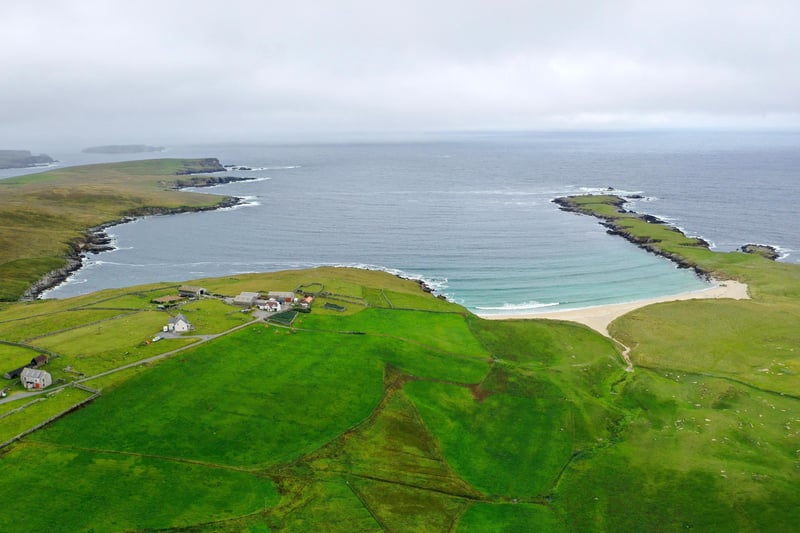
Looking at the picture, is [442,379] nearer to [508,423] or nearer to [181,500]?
[508,423]

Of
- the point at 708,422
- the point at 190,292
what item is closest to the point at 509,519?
the point at 708,422

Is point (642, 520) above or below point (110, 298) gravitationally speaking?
below

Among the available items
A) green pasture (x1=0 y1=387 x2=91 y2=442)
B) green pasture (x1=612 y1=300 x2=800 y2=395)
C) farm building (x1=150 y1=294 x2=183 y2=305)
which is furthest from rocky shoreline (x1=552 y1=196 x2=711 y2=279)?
green pasture (x1=0 y1=387 x2=91 y2=442)

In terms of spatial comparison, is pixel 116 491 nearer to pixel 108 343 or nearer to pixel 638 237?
pixel 108 343

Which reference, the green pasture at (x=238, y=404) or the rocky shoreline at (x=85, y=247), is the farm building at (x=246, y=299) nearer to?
the green pasture at (x=238, y=404)

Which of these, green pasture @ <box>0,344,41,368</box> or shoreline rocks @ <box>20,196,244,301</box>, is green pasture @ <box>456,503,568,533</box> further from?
shoreline rocks @ <box>20,196,244,301</box>

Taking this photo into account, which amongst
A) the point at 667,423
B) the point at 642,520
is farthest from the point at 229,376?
the point at 667,423

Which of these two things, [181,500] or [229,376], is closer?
[181,500]
